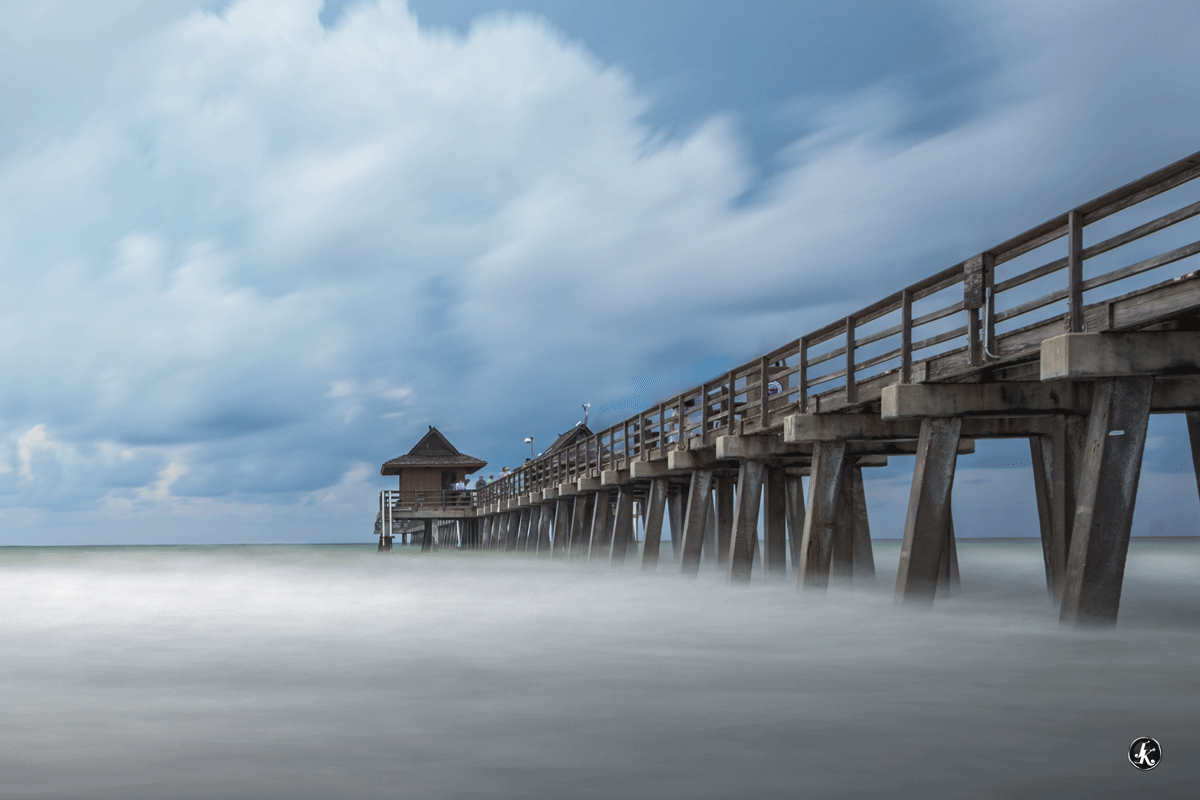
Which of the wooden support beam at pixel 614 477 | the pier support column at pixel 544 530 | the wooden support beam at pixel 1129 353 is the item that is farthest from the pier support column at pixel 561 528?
the wooden support beam at pixel 1129 353

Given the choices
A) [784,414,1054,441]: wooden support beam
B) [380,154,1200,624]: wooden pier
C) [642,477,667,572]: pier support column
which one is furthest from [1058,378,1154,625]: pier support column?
[642,477,667,572]: pier support column

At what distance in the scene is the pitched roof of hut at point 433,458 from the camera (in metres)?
62.6

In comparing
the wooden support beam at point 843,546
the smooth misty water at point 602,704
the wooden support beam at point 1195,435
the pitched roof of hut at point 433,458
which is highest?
the pitched roof of hut at point 433,458

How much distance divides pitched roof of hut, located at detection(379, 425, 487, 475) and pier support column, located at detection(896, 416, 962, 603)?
168 feet

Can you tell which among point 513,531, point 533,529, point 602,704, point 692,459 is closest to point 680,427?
point 692,459

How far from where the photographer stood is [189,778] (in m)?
5.27

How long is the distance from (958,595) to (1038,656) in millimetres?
8681

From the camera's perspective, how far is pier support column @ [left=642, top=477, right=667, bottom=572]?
79.6ft

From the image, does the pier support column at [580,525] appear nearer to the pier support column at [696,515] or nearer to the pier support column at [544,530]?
the pier support column at [544,530]

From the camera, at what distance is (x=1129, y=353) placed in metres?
9.54

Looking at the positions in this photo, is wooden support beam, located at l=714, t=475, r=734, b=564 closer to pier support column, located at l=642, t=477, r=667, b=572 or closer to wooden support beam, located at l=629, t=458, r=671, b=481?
pier support column, located at l=642, t=477, r=667, b=572

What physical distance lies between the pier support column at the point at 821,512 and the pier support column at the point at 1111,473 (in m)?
5.74

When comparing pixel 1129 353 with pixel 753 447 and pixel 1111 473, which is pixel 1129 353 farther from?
pixel 753 447

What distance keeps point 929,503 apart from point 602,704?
651cm
